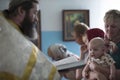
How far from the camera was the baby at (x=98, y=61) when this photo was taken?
1593mm

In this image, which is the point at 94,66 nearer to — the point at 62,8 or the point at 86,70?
the point at 86,70

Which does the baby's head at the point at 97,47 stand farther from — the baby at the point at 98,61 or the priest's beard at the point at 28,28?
the priest's beard at the point at 28,28

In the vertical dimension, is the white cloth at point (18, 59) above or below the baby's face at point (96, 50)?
above

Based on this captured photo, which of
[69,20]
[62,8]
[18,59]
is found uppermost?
[18,59]

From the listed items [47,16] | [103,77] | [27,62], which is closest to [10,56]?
[27,62]

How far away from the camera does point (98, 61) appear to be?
1.67m

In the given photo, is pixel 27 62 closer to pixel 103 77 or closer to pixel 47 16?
pixel 103 77

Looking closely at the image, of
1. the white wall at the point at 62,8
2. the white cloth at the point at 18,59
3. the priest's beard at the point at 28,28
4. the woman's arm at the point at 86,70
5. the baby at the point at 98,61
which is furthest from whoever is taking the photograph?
the white wall at the point at 62,8

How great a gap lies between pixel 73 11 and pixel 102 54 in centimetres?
281

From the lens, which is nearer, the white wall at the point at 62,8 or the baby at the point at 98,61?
the baby at the point at 98,61

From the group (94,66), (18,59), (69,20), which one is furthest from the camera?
(69,20)

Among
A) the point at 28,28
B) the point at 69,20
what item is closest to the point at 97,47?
the point at 28,28

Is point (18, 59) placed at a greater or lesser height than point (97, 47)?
greater

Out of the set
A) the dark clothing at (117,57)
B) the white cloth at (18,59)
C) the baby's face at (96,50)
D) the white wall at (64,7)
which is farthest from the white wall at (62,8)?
the white cloth at (18,59)
